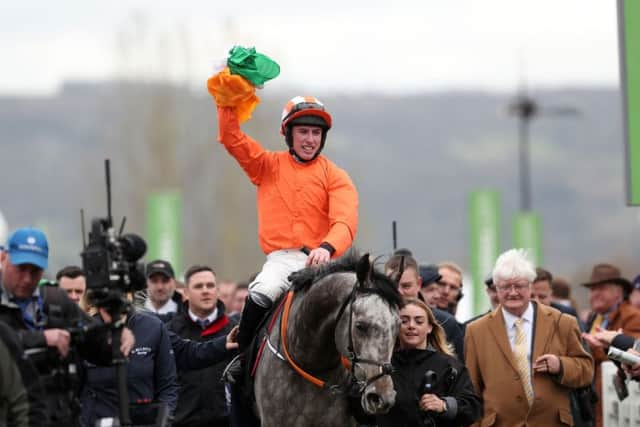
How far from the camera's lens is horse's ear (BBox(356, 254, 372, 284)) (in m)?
10.4

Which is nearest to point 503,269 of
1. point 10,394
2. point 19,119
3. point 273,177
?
point 273,177

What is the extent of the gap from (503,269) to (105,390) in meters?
3.43

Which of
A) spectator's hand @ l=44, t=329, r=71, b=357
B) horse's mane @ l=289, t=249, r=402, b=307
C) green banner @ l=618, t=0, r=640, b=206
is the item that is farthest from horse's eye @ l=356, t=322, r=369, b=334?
green banner @ l=618, t=0, r=640, b=206

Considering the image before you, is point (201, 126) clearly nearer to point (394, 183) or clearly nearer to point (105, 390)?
point (105, 390)

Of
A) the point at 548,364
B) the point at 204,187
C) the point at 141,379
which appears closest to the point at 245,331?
the point at 141,379

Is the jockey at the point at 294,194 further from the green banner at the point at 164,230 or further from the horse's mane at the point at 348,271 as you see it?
the green banner at the point at 164,230

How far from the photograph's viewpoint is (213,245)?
5856 cm

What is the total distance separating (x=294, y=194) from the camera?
1190 centimetres

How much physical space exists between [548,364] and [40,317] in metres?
4.37

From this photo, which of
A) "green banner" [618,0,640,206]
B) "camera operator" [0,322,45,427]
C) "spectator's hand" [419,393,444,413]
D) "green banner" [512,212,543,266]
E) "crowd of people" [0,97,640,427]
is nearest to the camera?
"camera operator" [0,322,45,427]

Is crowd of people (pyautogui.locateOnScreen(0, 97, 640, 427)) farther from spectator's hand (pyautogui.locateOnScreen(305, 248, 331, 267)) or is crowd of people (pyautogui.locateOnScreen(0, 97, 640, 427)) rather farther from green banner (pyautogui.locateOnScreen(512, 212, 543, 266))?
green banner (pyautogui.locateOnScreen(512, 212, 543, 266))

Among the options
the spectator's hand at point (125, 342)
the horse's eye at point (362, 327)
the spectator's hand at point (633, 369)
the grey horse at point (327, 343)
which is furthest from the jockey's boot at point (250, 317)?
the spectator's hand at point (633, 369)

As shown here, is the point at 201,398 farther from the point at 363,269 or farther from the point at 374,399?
the point at 374,399

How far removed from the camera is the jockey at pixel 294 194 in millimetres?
11766
